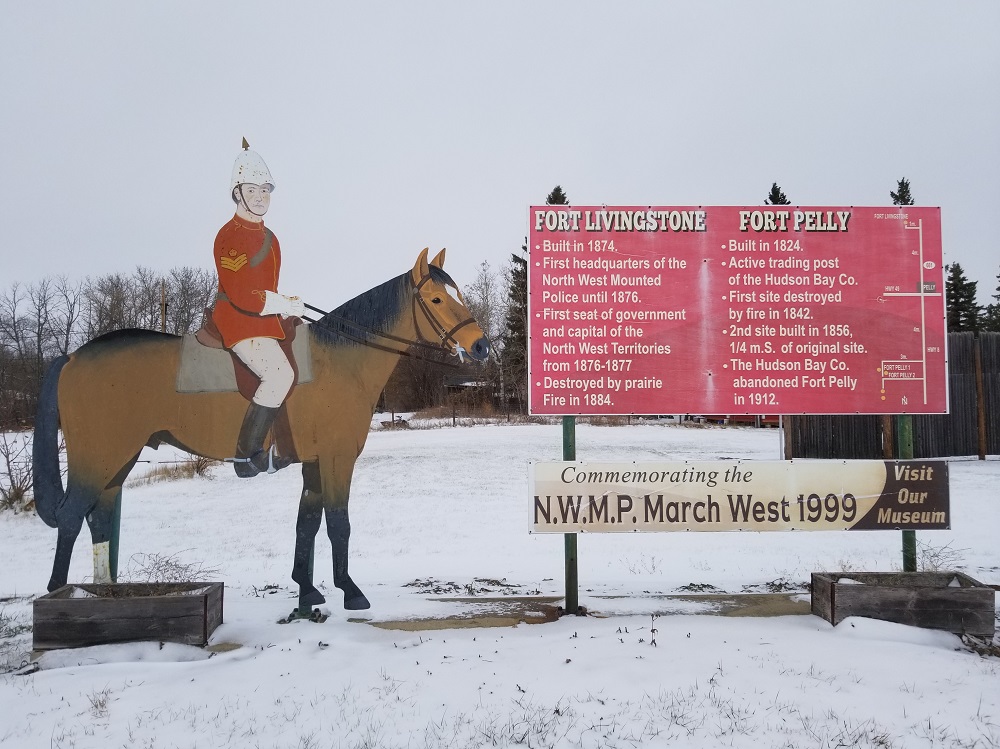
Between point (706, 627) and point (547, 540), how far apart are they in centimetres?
513

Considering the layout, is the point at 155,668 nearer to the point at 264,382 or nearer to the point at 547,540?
the point at 264,382

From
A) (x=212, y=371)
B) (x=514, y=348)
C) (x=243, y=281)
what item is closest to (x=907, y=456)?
(x=243, y=281)

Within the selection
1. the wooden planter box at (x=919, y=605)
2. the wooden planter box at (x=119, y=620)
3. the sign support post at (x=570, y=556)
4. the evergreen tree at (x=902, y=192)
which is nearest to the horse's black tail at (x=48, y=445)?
the wooden planter box at (x=119, y=620)

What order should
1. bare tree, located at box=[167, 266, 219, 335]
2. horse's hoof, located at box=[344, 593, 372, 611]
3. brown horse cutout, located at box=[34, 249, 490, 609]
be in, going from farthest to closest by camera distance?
bare tree, located at box=[167, 266, 219, 335] → horse's hoof, located at box=[344, 593, 372, 611] → brown horse cutout, located at box=[34, 249, 490, 609]

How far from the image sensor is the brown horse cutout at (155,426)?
555 centimetres

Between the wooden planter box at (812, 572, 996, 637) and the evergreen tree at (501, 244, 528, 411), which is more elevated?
the evergreen tree at (501, 244, 528, 411)

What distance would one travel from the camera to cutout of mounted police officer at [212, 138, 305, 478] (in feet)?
18.4

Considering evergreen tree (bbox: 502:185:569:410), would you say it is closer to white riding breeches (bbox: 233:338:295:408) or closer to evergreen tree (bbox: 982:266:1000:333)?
white riding breeches (bbox: 233:338:295:408)

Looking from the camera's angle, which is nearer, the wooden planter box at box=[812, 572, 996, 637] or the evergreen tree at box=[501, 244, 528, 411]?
the wooden planter box at box=[812, 572, 996, 637]

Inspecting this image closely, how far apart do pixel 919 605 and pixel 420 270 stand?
5.27 m

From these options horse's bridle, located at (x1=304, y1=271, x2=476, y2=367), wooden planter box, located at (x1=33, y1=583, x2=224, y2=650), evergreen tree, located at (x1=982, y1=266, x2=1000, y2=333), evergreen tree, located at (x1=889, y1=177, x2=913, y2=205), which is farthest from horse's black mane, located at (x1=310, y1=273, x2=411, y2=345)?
evergreen tree, located at (x1=982, y1=266, x2=1000, y2=333)

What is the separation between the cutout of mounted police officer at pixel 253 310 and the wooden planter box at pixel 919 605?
16.5ft

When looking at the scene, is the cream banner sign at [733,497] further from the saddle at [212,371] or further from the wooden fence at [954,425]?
the wooden fence at [954,425]

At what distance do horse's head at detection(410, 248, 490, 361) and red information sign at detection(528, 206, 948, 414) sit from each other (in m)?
0.59
